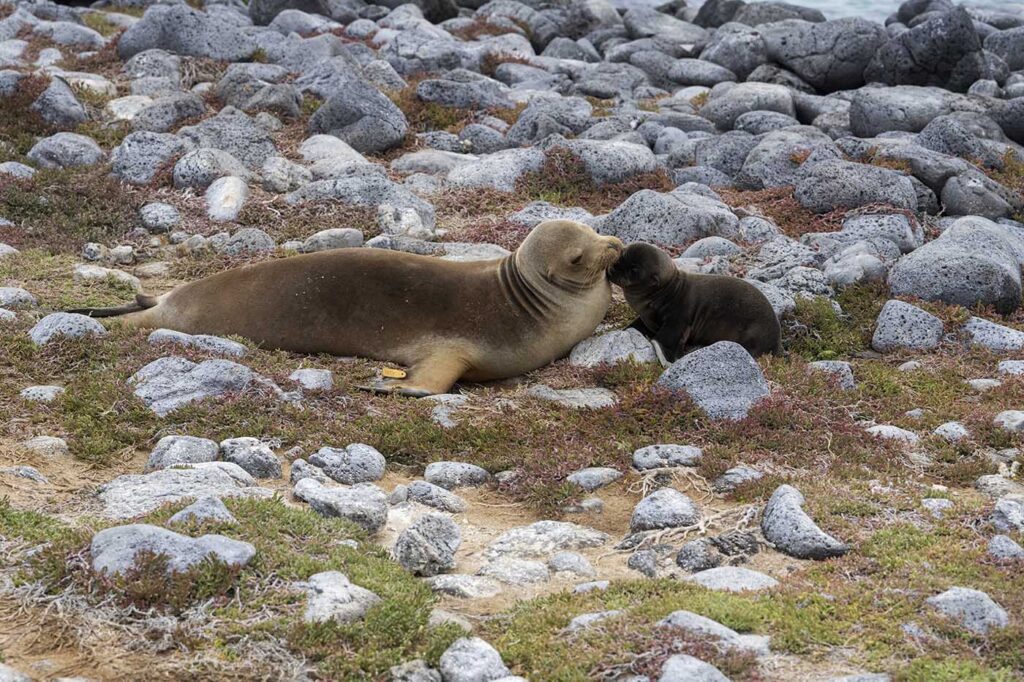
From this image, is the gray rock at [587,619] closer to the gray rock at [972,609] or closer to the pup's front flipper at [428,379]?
the gray rock at [972,609]

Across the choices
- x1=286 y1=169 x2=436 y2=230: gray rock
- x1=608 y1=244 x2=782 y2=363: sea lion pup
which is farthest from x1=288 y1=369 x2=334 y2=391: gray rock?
x1=286 y1=169 x2=436 y2=230: gray rock

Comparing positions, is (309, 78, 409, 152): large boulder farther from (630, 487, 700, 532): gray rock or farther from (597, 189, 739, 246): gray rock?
(630, 487, 700, 532): gray rock

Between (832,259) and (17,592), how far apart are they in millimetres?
9207

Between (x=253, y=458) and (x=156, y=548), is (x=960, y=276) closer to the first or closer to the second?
(x=253, y=458)

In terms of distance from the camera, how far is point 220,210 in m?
13.7

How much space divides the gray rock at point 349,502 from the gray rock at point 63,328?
3.19m

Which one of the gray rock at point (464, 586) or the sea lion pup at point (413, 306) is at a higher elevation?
the gray rock at point (464, 586)

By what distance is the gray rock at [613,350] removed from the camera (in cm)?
1031

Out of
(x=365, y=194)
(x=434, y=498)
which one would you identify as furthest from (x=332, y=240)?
(x=434, y=498)

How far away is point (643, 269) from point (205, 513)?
5.61 metres

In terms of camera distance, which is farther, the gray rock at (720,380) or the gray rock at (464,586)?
the gray rock at (720,380)

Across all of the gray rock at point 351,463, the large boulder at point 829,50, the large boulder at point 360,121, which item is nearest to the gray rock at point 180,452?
the gray rock at point 351,463

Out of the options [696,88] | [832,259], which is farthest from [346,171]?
[696,88]

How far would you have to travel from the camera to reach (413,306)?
34.5 ft
